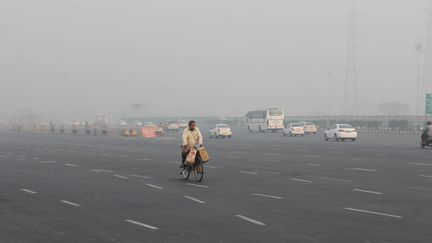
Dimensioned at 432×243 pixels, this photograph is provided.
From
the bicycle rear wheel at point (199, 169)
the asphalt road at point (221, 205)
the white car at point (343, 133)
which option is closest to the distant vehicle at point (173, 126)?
the white car at point (343, 133)

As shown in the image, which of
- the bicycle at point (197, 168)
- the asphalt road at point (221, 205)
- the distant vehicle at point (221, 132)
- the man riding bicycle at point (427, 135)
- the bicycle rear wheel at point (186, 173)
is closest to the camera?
the asphalt road at point (221, 205)

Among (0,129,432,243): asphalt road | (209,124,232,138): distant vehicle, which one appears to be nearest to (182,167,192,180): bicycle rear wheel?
(0,129,432,243): asphalt road

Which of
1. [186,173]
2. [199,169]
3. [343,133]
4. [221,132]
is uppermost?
[343,133]

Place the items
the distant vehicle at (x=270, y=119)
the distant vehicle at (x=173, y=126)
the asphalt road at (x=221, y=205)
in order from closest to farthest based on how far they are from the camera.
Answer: the asphalt road at (x=221, y=205)
the distant vehicle at (x=270, y=119)
the distant vehicle at (x=173, y=126)

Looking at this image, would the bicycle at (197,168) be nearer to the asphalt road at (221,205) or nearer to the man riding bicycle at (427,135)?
the asphalt road at (221,205)

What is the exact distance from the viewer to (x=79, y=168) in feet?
80.2

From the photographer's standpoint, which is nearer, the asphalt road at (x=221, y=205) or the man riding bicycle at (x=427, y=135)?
the asphalt road at (x=221, y=205)

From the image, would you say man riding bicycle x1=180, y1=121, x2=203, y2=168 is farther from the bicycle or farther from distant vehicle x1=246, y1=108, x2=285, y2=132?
distant vehicle x1=246, y1=108, x2=285, y2=132

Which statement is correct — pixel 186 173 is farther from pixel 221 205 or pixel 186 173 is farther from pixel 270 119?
pixel 270 119

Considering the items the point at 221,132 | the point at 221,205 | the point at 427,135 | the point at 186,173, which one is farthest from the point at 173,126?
the point at 221,205

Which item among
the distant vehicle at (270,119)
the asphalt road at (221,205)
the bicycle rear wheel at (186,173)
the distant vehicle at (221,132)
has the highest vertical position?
the distant vehicle at (270,119)

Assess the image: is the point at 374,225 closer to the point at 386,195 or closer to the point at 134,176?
the point at 386,195

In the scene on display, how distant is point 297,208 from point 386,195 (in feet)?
10.0

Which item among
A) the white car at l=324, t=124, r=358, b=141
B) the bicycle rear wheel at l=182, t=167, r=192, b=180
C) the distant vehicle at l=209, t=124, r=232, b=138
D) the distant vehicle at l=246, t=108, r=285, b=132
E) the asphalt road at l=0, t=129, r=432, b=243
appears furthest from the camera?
the distant vehicle at l=246, t=108, r=285, b=132
